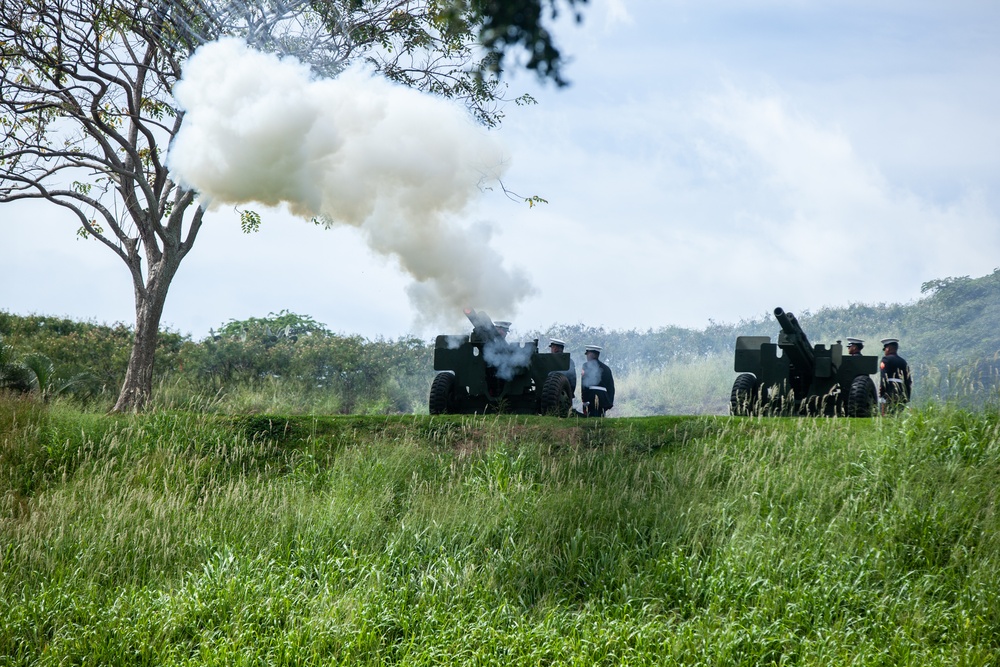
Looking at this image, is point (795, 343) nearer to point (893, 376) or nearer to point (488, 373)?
point (893, 376)

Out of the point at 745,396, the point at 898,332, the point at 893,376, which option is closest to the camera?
the point at 745,396

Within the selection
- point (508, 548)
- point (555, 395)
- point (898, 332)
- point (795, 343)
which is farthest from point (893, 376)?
point (898, 332)

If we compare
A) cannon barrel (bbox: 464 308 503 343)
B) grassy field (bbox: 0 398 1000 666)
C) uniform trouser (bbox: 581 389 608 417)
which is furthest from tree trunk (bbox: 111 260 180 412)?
uniform trouser (bbox: 581 389 608 417)

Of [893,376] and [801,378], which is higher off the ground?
[893,376]

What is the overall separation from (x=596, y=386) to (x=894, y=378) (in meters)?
4.87

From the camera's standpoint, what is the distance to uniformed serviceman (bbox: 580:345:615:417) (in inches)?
607

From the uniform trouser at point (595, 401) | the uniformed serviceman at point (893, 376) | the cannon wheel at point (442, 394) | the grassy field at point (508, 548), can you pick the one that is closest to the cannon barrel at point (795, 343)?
the uniformed serviceman at point (893, 376)

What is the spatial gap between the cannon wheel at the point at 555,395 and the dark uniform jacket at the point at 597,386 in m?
1.52

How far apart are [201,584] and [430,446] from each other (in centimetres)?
404

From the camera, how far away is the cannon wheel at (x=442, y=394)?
14.6 meters

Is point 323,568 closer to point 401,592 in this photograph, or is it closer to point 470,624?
point 401,592

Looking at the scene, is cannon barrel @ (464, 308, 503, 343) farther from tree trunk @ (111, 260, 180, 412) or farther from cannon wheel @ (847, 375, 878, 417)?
tree trunk @ (111, 260, 180, 412)

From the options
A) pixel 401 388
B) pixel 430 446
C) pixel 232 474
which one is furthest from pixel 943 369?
pixel 232 474

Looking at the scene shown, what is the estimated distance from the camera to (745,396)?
15.2 meters
